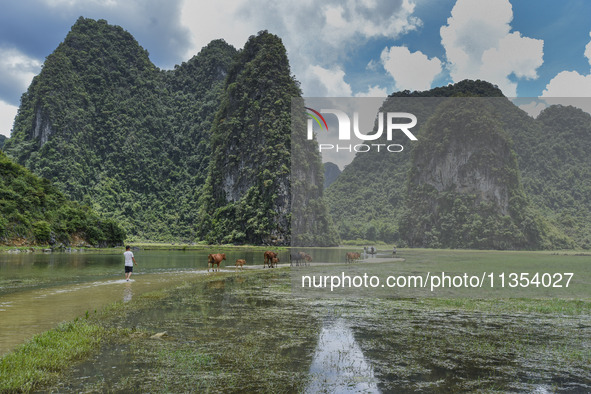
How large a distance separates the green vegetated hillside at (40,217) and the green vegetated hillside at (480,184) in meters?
63.7

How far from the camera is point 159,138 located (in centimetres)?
14725

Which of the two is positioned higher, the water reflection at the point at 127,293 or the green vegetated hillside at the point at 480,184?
the green vegetated hillside at the point at 480,184

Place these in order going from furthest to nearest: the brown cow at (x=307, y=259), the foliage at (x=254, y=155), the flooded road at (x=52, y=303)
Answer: the foliage at (x=254, y=155), the brown cow at (x=307, y=259), the flooded road at (x=52, y=303)

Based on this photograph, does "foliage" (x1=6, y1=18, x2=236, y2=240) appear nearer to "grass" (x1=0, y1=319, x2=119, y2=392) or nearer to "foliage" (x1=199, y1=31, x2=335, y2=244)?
"foliage" (x1=199, y1=31, x2=335, y2=244)

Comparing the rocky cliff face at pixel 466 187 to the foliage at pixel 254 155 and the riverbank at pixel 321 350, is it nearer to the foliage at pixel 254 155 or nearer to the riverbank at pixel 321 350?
the foliage at pixel 254 155

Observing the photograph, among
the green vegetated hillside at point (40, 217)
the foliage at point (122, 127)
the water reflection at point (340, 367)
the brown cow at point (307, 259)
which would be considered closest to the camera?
the water reflection at point (340, 367)

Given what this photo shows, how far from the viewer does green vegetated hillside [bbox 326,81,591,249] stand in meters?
89.2

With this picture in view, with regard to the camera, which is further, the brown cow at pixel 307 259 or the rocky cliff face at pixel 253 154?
the rocky cliff face at pixel 253 154

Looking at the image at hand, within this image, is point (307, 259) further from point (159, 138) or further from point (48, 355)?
point (159, 138)

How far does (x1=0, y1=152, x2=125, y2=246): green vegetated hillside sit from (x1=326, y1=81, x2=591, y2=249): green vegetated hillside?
6371 cm

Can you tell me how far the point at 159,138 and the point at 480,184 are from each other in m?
110

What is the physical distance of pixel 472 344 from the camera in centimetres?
731

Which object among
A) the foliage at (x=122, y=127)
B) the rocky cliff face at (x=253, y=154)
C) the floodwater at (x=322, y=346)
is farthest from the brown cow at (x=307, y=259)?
the foliage at (x=122, y=127)

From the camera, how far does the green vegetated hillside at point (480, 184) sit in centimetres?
8919
